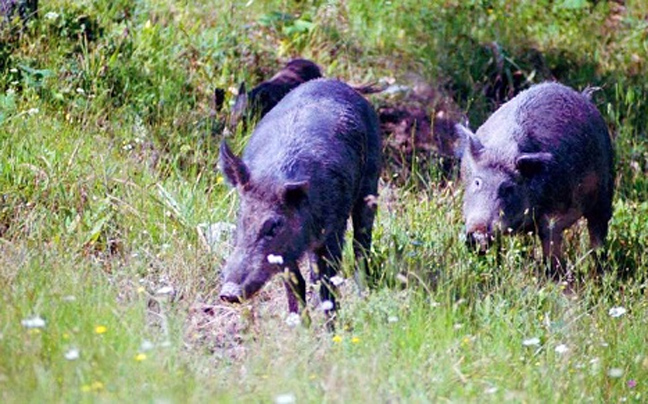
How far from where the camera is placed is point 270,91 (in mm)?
9570

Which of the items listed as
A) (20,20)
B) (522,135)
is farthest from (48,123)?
(522,135)

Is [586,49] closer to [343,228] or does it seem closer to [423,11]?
[423,11]

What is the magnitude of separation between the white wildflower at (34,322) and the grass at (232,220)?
7 cm

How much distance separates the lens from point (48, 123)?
842 centimetres

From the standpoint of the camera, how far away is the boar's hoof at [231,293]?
6148mm

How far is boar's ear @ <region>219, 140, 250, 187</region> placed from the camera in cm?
662

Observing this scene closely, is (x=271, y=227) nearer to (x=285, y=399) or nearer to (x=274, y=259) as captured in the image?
(x=274, y=259)

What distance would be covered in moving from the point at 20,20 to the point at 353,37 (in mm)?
3229

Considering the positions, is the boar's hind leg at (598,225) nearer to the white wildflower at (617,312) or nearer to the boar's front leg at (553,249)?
the boar's front leg at (553,249)

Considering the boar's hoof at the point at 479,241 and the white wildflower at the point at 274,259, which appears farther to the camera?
the boar's hoof at the point at 479,241

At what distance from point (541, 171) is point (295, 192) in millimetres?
2173

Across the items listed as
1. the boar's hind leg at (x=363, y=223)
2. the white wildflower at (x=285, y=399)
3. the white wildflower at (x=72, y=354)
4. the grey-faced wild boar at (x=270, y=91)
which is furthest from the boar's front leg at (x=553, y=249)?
the white wildflower at (x=72, y=354)

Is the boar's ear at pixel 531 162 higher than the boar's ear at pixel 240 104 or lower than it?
higher

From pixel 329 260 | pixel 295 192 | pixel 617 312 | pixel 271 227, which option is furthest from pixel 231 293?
pixel 617 312
